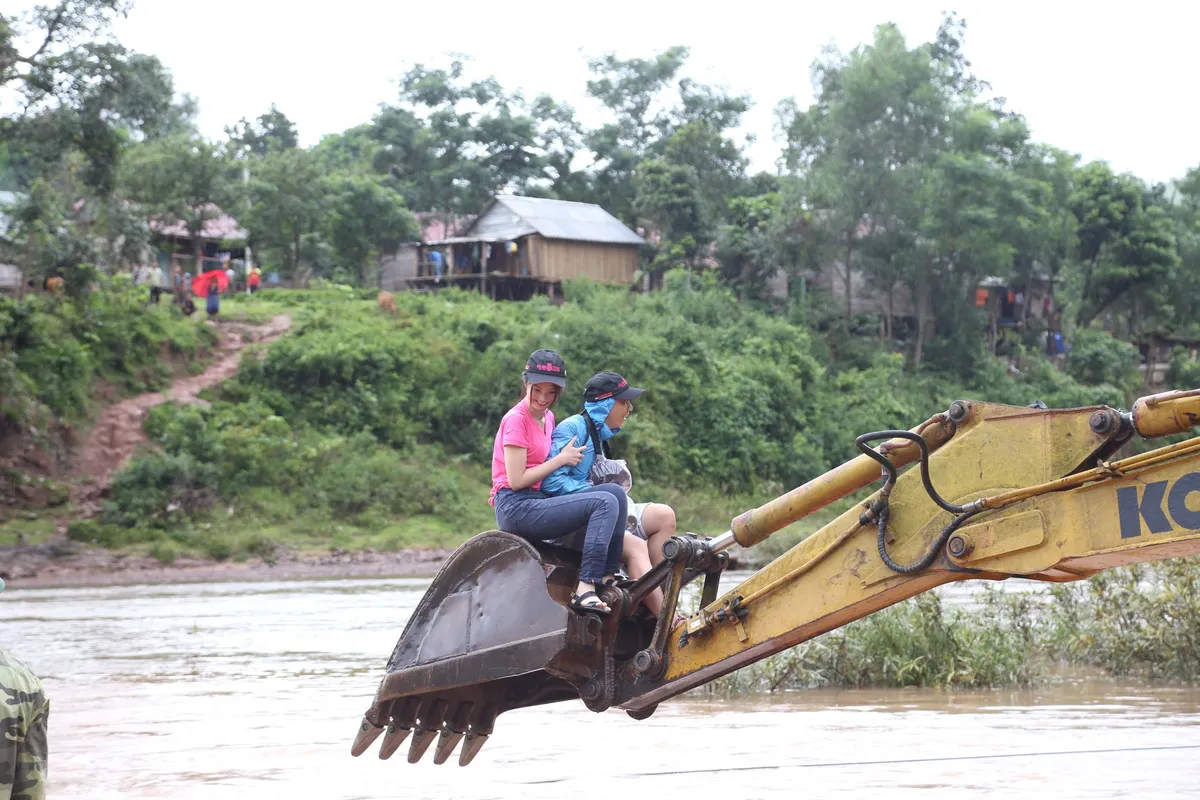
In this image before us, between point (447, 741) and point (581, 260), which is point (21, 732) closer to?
point (447, 741)

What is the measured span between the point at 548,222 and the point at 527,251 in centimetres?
138

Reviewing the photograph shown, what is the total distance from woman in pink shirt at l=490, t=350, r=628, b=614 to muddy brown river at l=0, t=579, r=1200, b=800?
1941mm

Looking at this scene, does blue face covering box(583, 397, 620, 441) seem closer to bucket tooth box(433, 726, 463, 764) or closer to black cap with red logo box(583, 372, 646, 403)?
black cap with red logo box(583, 372, 646, 403)

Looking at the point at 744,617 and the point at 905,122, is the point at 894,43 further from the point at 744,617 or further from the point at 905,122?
the point at 744,617

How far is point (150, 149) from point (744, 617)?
3832 centimetres

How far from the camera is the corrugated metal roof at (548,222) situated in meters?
46.3

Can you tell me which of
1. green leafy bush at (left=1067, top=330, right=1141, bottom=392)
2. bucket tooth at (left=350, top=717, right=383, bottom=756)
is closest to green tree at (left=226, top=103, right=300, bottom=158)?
green leafy bush at (left=1067, top=330, right=1141, bottom=392)

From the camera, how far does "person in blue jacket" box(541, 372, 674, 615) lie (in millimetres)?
5633

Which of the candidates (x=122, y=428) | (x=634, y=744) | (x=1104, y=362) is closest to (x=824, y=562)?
(x=634, y=744)

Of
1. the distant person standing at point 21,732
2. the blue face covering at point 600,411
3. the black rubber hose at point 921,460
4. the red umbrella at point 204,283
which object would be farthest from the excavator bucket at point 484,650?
the red umbrella at point 204,283

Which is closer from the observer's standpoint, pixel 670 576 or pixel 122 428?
pixel 670 576

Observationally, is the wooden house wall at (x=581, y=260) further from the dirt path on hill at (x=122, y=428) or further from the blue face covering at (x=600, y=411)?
the blue face covering at (x=600, y=411)

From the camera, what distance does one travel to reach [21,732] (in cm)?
322

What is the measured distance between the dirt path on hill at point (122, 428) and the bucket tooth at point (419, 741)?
23280 millimetres
